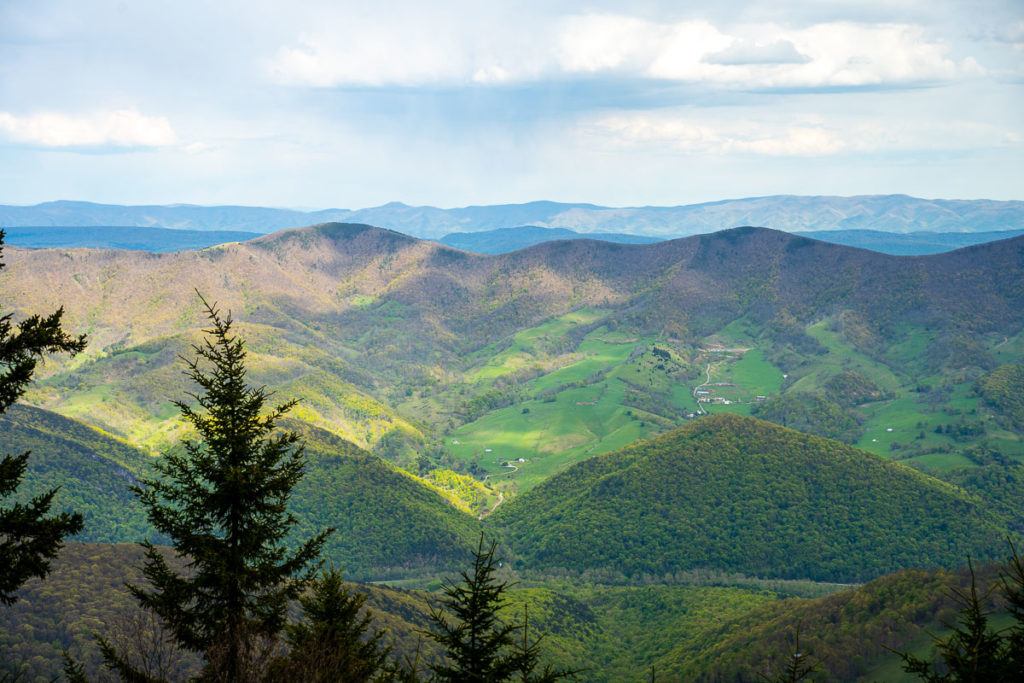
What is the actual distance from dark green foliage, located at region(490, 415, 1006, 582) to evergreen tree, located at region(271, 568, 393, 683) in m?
152

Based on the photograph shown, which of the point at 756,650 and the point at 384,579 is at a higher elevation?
the point at 756,650

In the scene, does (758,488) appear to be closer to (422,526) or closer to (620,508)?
(620,508)

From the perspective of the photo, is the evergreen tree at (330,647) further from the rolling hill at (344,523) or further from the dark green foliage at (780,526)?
the rolling hill at (344,523)

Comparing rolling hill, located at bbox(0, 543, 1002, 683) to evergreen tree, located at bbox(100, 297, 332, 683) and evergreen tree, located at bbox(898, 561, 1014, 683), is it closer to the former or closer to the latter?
evergreen tree, located at bbox(100, 297, 332, 683)

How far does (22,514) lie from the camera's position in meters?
22.3

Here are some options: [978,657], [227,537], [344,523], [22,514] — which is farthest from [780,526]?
[22,514]

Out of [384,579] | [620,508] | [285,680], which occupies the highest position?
[285,680]

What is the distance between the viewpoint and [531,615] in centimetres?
14225

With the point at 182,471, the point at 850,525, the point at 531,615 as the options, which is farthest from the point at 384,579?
the point at 182,471

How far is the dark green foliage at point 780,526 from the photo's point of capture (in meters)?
174

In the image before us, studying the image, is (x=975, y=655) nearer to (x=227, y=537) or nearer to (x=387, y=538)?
(x=227, y=537)

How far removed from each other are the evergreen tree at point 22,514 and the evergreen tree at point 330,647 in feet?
22.4

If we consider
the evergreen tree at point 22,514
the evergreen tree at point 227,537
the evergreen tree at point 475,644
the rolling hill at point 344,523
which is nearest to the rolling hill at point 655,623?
the rolling hill at point 344,523

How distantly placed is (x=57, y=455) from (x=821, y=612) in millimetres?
170986
